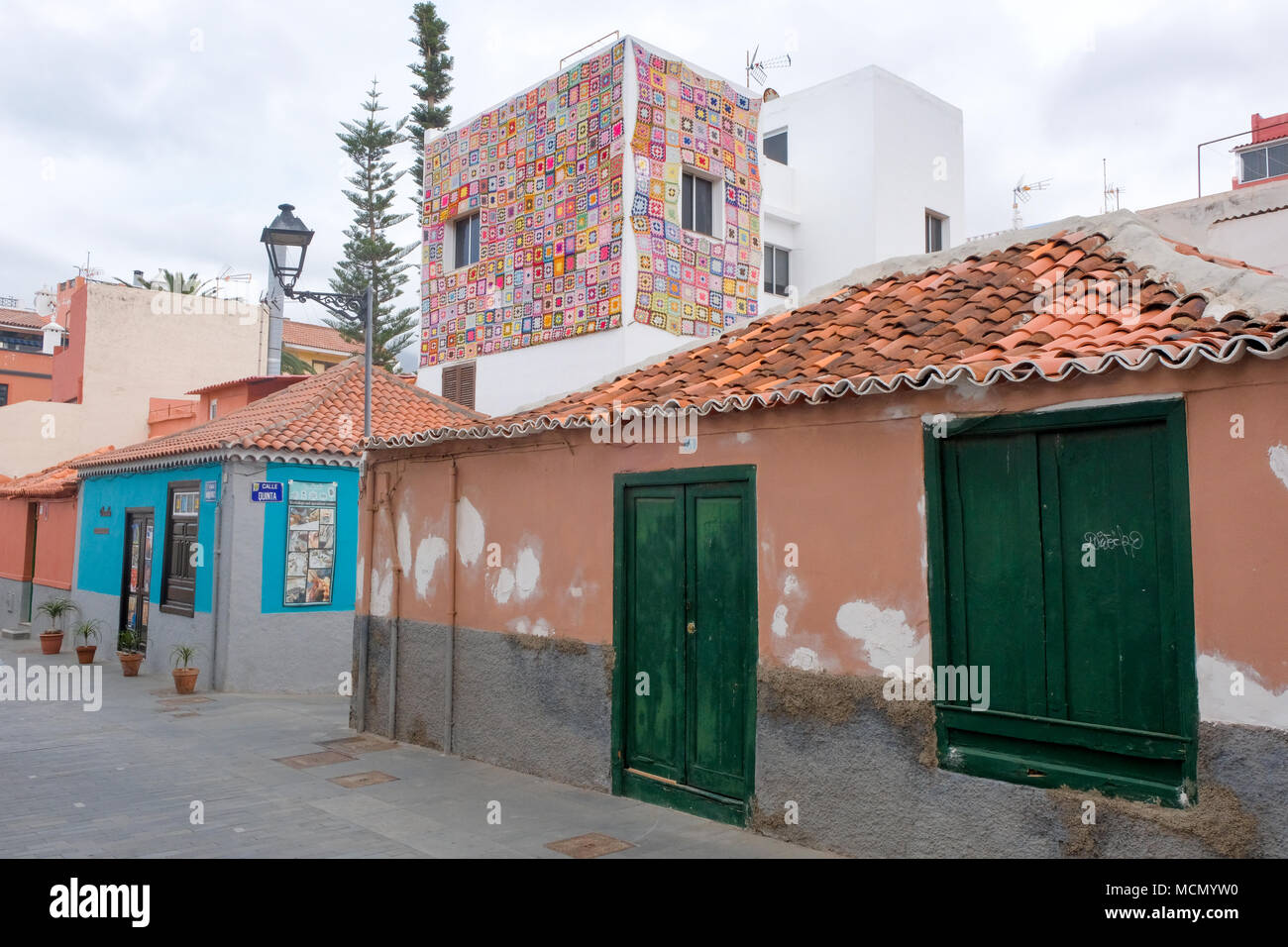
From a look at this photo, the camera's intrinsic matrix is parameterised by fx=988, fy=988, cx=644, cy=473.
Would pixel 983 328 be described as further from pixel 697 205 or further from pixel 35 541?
pixel 35 541

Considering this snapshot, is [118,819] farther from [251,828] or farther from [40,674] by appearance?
[40,674]

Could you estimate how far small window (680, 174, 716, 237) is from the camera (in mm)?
18703

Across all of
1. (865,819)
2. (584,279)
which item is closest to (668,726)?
(865,819)

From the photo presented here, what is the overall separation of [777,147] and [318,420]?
16125 millimetres

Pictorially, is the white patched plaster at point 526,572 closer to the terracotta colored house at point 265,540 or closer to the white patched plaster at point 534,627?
the white patched plaster at point 534,627

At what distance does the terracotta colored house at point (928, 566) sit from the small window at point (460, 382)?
38.5 ft

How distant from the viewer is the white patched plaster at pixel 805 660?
20.9 feet

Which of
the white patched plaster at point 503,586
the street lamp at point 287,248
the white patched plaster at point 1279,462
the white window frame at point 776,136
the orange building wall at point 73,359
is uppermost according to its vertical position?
the white window frame at point 776,136

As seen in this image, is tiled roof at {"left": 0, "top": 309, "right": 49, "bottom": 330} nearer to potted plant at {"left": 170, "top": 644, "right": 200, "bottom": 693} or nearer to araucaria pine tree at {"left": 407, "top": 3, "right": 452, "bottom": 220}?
araucaria pine tree at {"left": 407, "top": 3, "right": 452, "bottom": 220}

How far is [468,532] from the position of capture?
9438mm

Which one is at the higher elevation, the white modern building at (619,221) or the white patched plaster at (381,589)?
the white modern building at (619,221)

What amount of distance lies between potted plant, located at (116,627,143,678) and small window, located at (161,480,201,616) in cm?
82

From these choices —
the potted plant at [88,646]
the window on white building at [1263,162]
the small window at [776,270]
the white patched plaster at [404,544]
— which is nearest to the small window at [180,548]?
the potted plant at [88,646]

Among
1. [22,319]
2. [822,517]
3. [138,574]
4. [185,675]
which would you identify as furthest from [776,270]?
[22,319]
